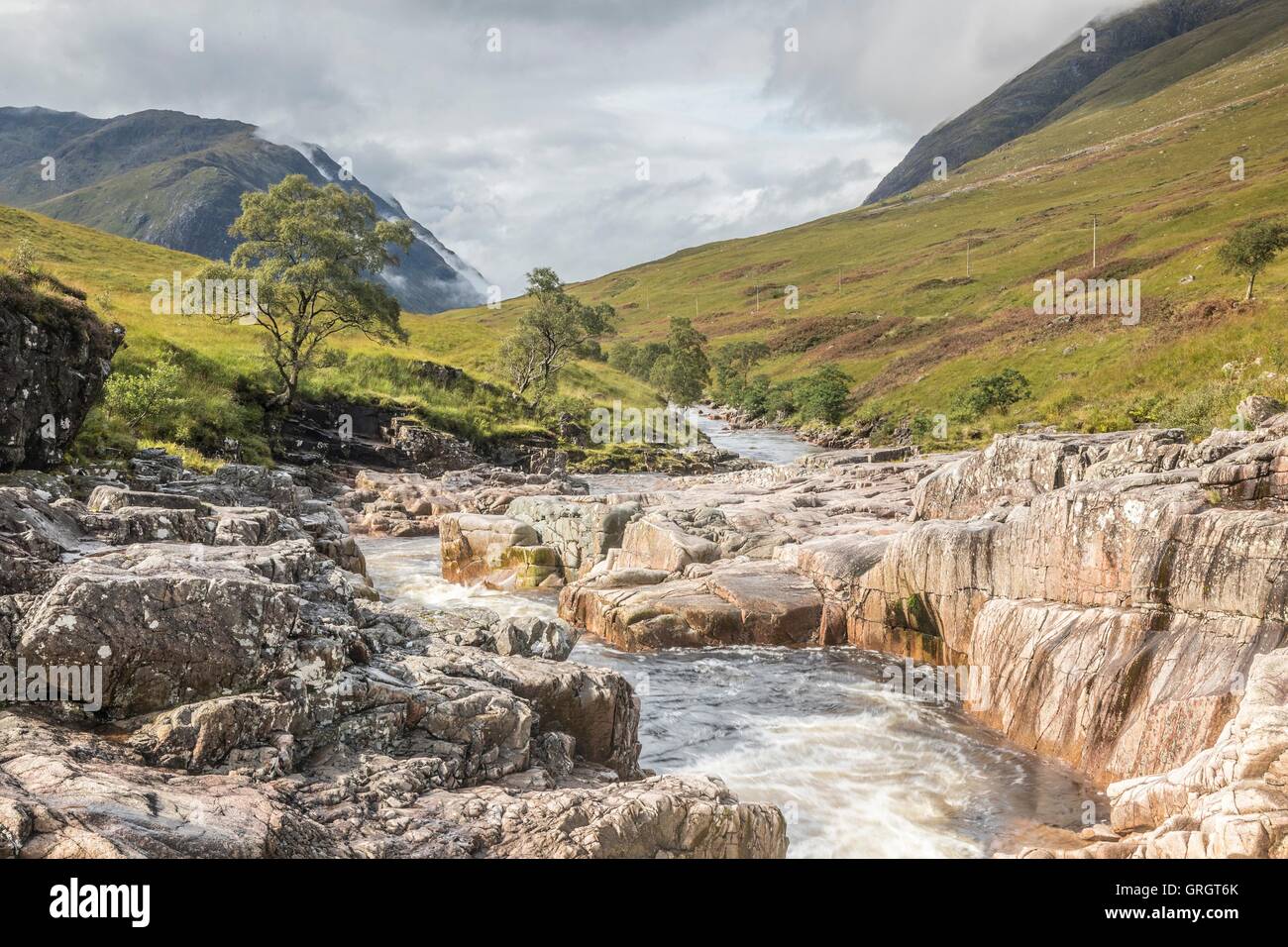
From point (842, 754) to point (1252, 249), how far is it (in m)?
67.8

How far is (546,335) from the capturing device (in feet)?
261

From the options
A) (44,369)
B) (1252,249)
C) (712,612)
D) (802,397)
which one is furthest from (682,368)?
(44,369)

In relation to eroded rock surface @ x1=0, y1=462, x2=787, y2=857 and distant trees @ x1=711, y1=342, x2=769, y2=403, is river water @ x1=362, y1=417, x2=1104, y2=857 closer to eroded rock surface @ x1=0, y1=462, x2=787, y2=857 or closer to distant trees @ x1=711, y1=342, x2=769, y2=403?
eroded rock surface @ x1=0, y1=462, x2=787, y2=857

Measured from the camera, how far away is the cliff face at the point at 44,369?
21.4 metres

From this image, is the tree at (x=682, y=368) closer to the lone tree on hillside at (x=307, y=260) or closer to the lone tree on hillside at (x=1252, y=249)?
the lone tree on hillside at (x=307, y=260)

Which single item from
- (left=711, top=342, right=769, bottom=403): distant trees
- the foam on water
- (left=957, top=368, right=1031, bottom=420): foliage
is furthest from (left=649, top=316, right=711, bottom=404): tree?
the foam on water

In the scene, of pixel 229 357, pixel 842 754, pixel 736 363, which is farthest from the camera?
pixel 736 363

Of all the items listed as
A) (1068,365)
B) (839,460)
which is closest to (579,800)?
(839,460)

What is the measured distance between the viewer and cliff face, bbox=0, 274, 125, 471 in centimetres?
2136

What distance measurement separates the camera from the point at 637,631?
81.3 feet

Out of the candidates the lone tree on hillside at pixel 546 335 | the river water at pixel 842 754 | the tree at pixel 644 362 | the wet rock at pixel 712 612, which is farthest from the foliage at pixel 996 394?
the tree at pixel 644 362

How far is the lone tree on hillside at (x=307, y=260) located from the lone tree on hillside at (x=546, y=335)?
23.0 meters

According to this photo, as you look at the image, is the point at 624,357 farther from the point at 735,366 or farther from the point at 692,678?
the point at 692,678
